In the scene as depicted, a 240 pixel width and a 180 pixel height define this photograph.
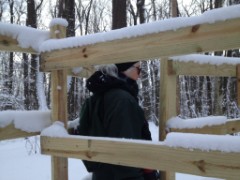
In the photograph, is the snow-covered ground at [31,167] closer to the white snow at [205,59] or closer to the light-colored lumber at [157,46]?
the white snow at [205,59]

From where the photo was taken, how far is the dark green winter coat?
206cm

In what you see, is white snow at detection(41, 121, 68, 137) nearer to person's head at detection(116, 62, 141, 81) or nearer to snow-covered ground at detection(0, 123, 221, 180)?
person's head at detection(116, 62, 141, 81)

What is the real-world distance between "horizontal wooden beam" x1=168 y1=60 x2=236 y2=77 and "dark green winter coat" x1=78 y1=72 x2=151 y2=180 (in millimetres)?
374

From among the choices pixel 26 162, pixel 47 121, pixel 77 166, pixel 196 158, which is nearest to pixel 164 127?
pixel 47 121

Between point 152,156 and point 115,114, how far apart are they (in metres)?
0.45

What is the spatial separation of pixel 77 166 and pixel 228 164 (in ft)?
18.7

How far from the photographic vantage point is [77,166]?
22.6 ft

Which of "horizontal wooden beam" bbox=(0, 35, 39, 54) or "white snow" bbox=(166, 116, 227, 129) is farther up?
"horizontal wooden beam" bbox=(0, 35, 39, 54)

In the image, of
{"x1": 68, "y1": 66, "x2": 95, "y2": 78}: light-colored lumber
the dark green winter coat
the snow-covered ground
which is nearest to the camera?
the dark green winter coat

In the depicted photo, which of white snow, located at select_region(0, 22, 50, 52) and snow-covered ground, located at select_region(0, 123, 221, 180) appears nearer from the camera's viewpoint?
white snow, located at select_region(0, 22, 50, 52)

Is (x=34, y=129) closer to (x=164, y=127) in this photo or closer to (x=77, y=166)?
(x=164, y=127)

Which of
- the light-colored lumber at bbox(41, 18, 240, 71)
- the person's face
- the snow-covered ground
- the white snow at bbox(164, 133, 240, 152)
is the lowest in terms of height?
the snow-covered ground

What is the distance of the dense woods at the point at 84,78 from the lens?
374 inches

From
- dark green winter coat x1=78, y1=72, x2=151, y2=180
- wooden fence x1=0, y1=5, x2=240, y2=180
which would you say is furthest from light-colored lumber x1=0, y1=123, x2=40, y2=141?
dark green winter coat x1=78, y1=72, x2=151, y2=180
